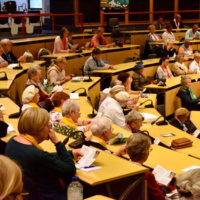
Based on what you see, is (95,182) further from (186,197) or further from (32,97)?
(32,97)

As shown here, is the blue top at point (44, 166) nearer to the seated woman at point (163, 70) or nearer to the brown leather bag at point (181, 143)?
the brown leather bag at point (181, 143)

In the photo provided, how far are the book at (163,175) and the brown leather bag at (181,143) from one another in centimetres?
116

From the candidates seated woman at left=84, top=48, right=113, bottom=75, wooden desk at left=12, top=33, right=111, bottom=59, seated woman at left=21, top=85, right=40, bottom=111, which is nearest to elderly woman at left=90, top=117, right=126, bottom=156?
seated woman at left=21, top=85, right=40, bottom=111

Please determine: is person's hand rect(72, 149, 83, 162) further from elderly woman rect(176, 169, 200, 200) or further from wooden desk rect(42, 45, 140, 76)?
wooden desk rect(42, 45, 140, 76)

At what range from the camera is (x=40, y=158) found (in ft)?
9.00

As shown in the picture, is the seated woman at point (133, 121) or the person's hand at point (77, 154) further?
the seated woman at point (133, 121)

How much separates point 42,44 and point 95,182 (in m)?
7.73

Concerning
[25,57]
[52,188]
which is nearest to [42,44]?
[25,57]

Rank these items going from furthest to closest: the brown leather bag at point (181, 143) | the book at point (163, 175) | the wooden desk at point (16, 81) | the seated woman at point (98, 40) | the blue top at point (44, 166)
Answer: the seated woman at point (98, 40), the wooden desk at point (16, 81), the brown leather bag at point (181, 143), the book at point (163, 175), the blue top at point (44, 166)

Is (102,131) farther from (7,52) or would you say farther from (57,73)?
(7,52)

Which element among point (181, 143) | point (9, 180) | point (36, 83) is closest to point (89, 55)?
point (36, 83)

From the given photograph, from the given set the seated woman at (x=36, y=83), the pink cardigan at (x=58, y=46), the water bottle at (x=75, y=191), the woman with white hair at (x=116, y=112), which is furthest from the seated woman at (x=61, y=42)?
the water bottle at (x=75, y=191)

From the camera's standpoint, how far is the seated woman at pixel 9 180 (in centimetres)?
160

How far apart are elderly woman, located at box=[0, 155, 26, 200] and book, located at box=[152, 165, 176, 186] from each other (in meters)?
2.17
